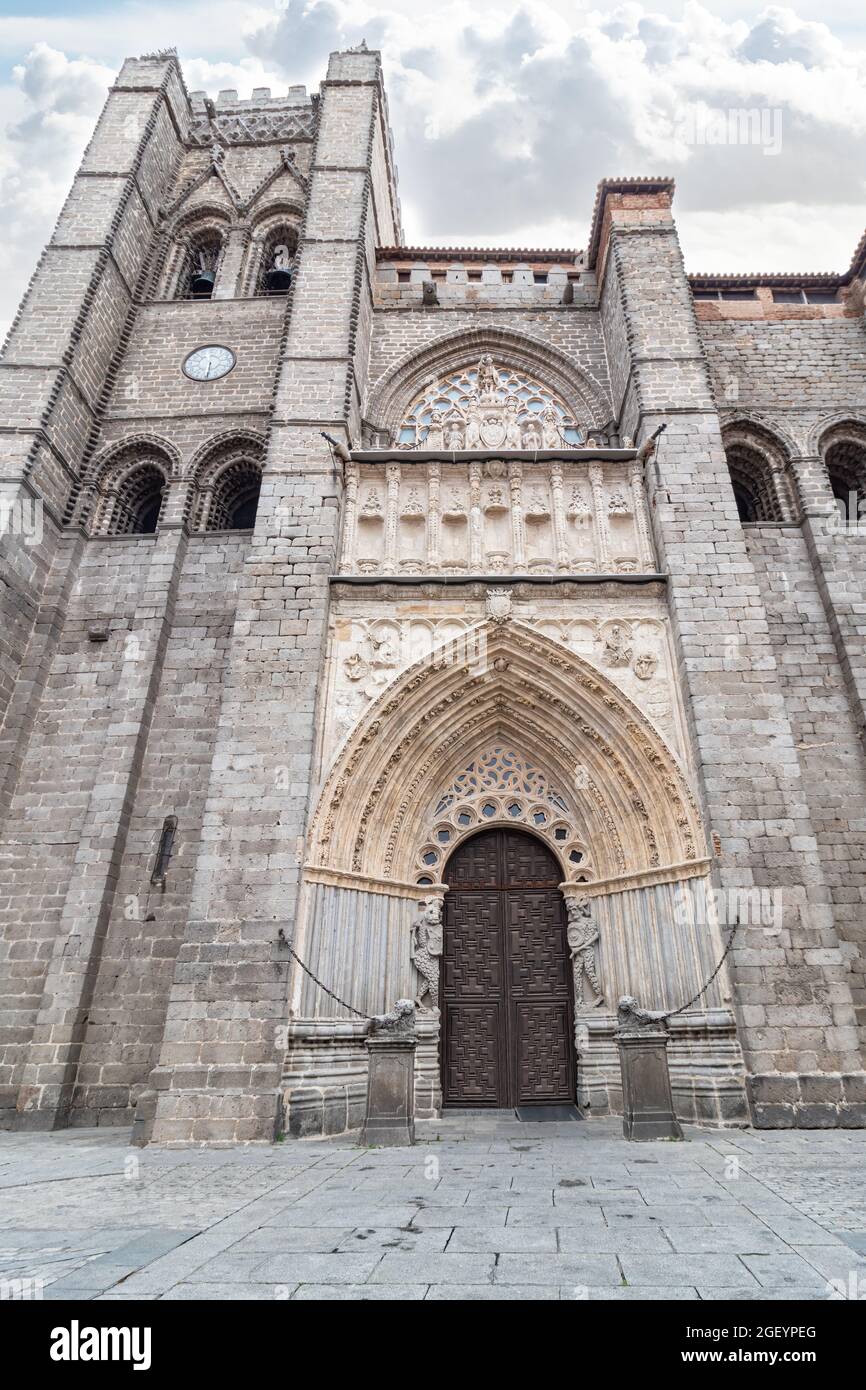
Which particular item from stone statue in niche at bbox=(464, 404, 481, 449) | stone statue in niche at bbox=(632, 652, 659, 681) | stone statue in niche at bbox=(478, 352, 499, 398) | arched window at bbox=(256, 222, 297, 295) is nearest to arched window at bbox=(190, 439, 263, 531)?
stone statue in niche at bbox=(464, 404, 481, 449)

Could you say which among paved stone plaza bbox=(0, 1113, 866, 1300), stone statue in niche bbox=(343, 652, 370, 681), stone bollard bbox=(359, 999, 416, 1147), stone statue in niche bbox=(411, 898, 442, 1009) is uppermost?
stone statue in niche bbox=(343, 652, 370, 681)

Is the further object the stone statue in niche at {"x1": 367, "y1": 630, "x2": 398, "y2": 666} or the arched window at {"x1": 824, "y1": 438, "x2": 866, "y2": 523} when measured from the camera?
the arched window at {"x1": 824, "y1": 438, "x2": 866, "y2": 523}

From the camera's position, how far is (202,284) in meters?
15.8

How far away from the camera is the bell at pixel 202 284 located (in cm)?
1563

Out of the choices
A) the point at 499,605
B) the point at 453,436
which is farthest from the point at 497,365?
the point at 499,605

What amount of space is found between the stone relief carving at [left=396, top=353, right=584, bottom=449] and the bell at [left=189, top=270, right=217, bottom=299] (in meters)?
5.87

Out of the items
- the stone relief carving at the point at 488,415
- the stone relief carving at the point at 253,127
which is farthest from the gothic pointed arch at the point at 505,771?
the stone relief carving at the point at 253,127

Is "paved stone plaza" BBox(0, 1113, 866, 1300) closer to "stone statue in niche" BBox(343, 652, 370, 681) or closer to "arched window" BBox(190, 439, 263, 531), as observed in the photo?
"stone statue in niche" BBox(343, 652, 370, 681)

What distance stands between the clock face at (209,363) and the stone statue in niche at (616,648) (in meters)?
8.72

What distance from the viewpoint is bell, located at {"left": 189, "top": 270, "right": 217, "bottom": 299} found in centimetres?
1563

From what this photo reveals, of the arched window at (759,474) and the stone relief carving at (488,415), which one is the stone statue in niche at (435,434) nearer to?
the stone relief carving at (488,415)

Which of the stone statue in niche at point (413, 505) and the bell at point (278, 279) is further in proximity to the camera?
the bell at point (278, 279)

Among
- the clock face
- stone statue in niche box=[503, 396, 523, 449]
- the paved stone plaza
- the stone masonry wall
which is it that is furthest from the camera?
the clock face
